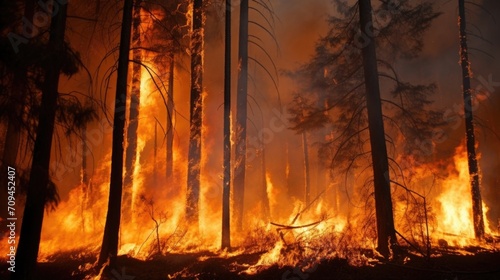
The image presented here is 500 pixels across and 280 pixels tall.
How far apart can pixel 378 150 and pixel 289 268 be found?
174 inches

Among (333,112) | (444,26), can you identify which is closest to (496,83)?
(444,26)

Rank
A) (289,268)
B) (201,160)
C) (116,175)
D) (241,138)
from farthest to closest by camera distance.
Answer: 1. (201,160)
2. (241,138)
3. (116,175)
4. (289,268)

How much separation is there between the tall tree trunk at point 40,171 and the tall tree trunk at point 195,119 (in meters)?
6.20

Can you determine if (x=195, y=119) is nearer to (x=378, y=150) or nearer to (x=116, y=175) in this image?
(x=116, y=175)

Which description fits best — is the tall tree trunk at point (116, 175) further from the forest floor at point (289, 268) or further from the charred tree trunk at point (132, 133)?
the charred tree trunk at point (132, 133)

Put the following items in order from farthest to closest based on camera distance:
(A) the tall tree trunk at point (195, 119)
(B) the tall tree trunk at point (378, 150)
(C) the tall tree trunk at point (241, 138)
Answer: (C) the tall tree trunk at point (241, 138)
(A) the tall tree trunk at point (195, 119)
(B) the tall tree trunk at point (378, 150)

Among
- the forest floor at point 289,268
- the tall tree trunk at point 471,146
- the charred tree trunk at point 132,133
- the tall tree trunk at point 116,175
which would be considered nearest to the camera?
the forest floor at point 289,268

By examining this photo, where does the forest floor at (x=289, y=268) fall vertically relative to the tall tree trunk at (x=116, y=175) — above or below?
below

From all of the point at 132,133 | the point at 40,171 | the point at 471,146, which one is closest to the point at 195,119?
the point at 132,133

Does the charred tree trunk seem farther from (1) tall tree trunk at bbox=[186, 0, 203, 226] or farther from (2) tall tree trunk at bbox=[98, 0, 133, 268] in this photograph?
(2) tall tree trunk at bbox=[98, 0, 133, 268]

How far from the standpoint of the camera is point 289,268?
800 cm

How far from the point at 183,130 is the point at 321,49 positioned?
1450 centimetres

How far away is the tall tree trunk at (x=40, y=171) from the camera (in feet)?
22.5

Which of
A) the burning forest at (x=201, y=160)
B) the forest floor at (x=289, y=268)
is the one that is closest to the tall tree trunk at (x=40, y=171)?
the burning forest at (x=201, y=160)
